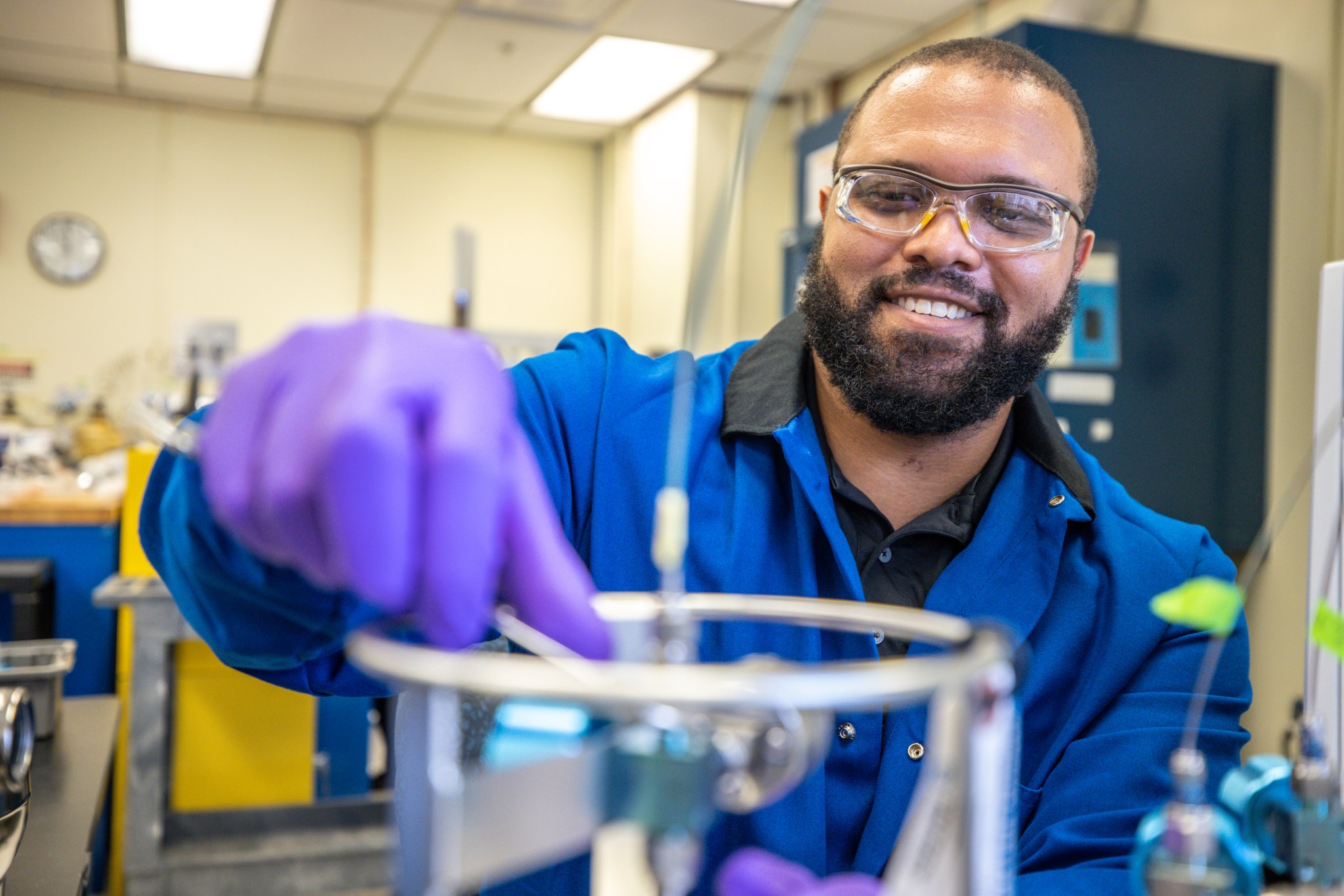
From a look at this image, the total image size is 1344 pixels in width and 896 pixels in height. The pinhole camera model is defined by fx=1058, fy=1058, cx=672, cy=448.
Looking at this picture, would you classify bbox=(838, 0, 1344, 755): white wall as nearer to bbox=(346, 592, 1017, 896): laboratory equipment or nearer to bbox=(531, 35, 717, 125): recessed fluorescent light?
bbox=(531, 35, 717, 125): recessed fluorescent light

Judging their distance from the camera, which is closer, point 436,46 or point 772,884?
point 772,884

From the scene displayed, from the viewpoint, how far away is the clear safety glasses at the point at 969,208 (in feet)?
3.25

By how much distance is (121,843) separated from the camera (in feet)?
8.05

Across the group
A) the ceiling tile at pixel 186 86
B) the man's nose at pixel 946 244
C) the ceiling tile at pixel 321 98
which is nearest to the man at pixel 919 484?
the man's nose at pixel 946 244

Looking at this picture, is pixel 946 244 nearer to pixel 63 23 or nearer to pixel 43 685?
pixel 43 685

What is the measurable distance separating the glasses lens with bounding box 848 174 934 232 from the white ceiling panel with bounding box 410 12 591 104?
3155mm

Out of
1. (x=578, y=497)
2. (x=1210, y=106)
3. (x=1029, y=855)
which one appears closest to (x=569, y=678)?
(x=1029, y=855)

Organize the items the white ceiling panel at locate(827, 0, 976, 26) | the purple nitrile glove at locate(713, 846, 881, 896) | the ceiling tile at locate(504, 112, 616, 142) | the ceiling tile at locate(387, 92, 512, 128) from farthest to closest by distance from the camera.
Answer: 1. the ceiling tile at locate(504, 112, 616, 142)
2. the ceiling tile at locate(387, 92, 512, 128)
3. the white ceiling panel at locate(827, 0, 976, 26)
4. the purple nitrile glove at locate(713, 846, 881, 896)

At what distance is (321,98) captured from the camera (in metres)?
4.92

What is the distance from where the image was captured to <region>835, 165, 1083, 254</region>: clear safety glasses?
99 centimetres

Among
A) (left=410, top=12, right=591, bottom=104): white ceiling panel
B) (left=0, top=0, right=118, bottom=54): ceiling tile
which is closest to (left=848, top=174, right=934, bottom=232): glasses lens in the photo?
(left=410, top=12, right=591, bottom=104): white ceiling panel

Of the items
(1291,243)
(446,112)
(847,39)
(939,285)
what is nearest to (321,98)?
(446,112)

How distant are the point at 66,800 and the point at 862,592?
0.82 metres

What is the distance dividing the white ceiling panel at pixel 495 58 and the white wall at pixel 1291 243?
231 cm
